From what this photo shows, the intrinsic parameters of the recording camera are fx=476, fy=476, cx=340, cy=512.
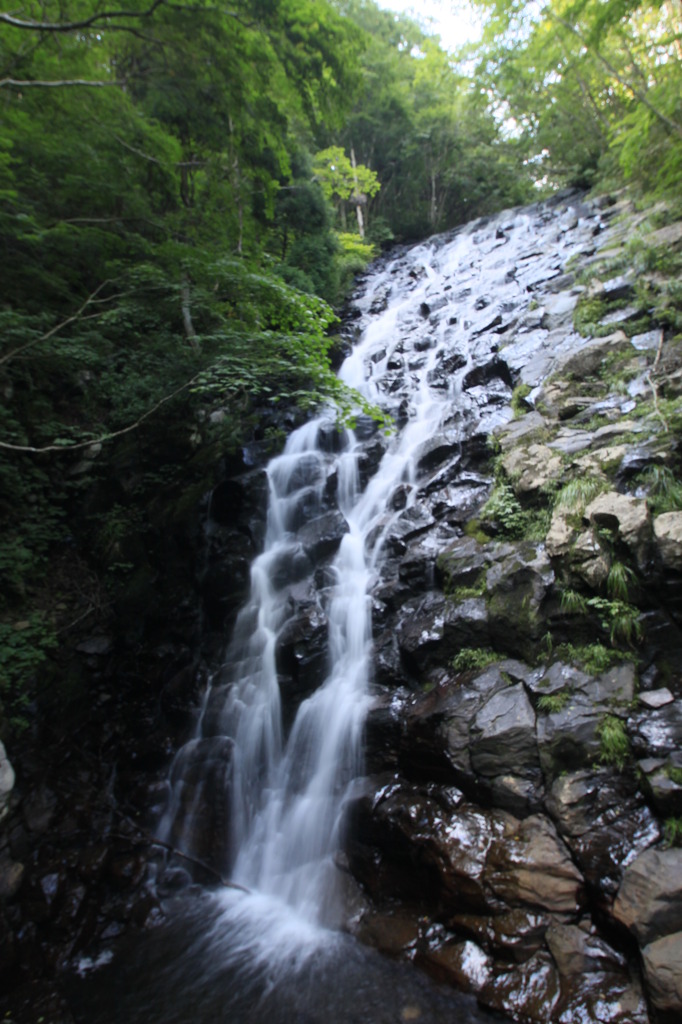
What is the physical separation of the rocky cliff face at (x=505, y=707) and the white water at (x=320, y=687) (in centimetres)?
19

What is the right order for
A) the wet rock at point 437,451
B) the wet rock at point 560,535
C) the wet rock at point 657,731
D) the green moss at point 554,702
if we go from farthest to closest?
the wet rock at point 437,451
the wet rock at point 560,535
the green moss at point 554,702
the wet rock at point 657,731

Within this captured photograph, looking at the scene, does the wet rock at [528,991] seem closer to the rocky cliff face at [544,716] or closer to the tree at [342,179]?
the rocky cliff face at [544,716]

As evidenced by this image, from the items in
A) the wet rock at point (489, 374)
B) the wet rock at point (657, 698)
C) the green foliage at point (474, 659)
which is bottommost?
the wet rock at point (657, 698)

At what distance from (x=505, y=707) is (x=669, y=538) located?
2.13 m

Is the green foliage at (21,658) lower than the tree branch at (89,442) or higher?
lower

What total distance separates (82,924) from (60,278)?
743cm

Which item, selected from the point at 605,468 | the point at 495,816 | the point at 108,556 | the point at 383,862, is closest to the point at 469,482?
the point at 605,468

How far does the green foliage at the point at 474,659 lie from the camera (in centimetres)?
505

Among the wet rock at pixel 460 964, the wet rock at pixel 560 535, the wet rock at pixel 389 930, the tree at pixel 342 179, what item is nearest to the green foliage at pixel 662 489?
the wet rock at pixel 560 535

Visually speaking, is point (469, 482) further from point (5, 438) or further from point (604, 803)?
point (5, 438)

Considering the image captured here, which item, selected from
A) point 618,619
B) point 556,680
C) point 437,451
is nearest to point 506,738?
point 556,680

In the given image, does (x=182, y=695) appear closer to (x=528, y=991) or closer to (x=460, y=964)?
(x=460, y=964)

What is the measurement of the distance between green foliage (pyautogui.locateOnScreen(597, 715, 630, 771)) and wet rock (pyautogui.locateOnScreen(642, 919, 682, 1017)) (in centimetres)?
108

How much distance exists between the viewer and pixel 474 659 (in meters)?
5.13
